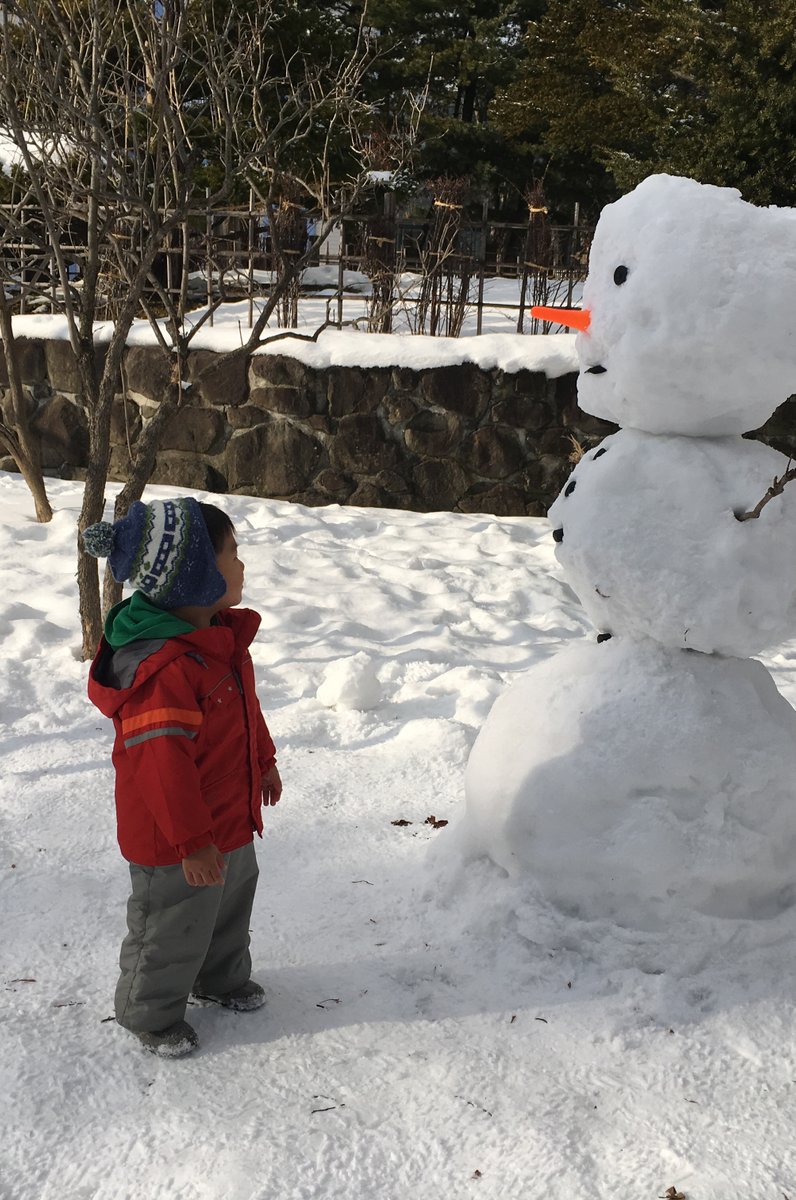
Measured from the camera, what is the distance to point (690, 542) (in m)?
2.20

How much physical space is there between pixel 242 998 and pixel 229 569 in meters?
0.89

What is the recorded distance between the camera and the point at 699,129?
10719 millimetres

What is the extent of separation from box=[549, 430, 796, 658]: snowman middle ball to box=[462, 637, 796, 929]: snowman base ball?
115 millimetres

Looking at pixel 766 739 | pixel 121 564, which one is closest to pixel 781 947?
pixel 766 739

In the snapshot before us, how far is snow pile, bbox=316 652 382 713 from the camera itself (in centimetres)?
370

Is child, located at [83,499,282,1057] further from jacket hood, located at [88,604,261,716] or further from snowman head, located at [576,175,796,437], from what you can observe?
snowman head, located at [576,175,796,437]

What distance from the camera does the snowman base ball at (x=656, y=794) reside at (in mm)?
2262

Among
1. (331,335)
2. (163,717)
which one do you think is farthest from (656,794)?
(331,335)

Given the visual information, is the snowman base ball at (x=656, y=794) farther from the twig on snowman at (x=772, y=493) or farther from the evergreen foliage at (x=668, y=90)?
the evergreen foliage at (x=668, y=90)

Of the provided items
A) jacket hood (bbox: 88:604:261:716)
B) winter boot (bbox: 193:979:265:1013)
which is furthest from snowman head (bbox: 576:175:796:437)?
winter boot (bbox: 193:979:265:1013)

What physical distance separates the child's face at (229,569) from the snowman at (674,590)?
0.76 m

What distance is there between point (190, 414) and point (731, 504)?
530 centimetres

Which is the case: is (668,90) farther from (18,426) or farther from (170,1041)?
(170,1041)

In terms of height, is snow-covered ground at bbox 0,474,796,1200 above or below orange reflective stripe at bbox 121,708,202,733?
below
